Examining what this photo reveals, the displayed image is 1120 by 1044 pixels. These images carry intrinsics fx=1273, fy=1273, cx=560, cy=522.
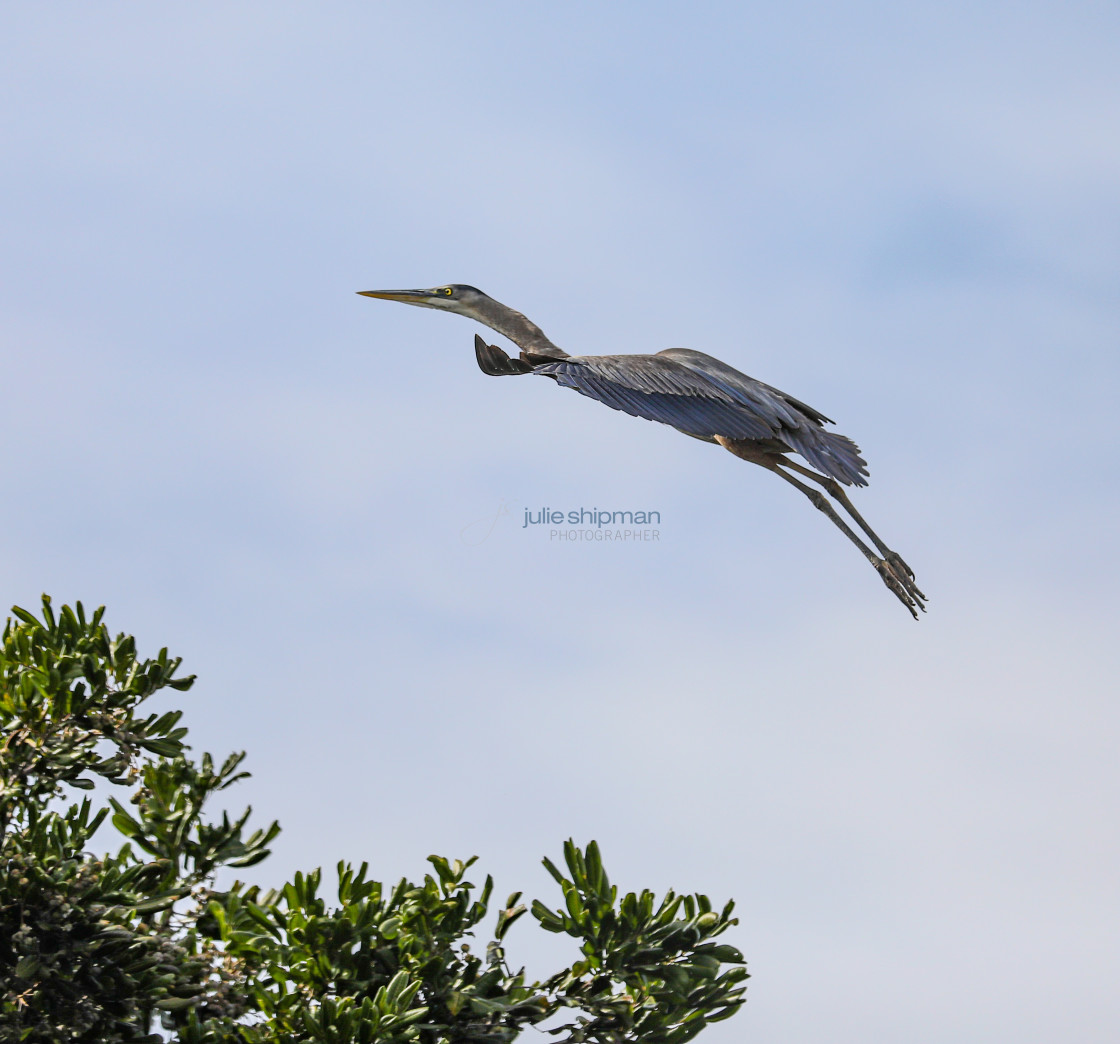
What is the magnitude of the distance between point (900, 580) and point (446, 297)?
5.41 meters

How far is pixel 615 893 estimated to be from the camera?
748 centimetres

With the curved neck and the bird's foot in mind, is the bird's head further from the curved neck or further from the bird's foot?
the bird's foot

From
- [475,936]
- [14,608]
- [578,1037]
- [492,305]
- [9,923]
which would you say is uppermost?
[492,305]

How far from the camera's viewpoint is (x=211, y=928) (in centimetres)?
730

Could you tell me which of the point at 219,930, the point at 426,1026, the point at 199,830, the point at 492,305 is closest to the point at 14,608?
the point at 199,830

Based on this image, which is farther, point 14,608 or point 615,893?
point 14,608

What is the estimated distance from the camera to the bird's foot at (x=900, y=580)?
9.95 meters

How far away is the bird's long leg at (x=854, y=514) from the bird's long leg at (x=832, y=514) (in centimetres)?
2

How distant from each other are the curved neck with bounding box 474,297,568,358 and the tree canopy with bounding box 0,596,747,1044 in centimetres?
521

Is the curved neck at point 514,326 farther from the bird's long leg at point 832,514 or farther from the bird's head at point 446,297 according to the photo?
the bird's long leg at point 832,514

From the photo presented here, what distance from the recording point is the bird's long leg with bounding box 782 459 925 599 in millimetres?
10125

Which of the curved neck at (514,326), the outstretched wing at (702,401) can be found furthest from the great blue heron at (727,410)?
the curved neck at (514,326)

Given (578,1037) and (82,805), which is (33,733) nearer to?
(82,805)

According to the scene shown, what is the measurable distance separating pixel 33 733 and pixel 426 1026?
2.86 metres
